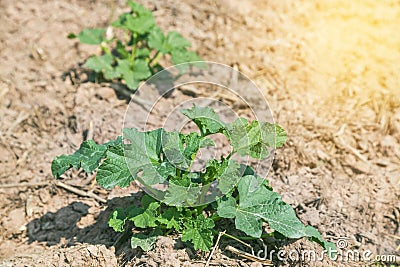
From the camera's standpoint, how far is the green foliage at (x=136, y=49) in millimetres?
3926

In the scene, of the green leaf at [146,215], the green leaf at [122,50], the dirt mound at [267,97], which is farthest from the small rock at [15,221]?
the green leaf at [122,50]

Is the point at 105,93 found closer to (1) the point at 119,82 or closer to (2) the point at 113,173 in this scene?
(1) the point at 119,82

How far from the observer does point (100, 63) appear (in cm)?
402

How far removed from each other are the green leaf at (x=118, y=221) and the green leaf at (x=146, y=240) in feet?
→ 0.27

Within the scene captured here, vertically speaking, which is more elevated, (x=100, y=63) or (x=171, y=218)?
(x=100, y=63)

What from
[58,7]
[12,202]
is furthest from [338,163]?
[58,7]

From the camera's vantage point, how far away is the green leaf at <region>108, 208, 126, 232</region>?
270cm

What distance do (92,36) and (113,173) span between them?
5.91 ft

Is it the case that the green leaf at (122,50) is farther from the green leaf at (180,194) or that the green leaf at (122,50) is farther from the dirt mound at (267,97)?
the green leaf at (180,194)

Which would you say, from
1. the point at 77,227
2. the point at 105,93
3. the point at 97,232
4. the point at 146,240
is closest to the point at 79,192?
the point at 77,227

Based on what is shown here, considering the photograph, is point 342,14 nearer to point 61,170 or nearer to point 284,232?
point 284,232

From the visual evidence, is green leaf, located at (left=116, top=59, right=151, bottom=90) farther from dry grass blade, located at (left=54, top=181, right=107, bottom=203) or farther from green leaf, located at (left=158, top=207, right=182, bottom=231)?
green leaf, located at (left=158, top=207, right=182, bottom=231)

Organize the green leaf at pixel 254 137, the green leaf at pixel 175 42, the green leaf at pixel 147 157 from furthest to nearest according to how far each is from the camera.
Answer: the green leaf at pixel 175 42 < the green leaf at pixel 254 137 < the green leaf at pixel 147 157

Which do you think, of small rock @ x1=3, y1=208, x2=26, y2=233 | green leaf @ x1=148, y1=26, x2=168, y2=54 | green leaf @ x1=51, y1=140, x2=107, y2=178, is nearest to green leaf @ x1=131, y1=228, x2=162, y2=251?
green leaf @ x1=51, y1=140, x2=107, y2=178
